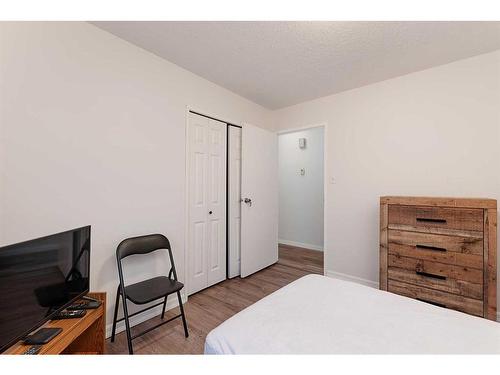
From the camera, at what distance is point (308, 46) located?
194 centimetres

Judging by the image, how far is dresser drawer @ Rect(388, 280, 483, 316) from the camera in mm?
1738

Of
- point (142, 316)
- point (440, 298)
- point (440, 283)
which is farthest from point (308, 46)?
point (142, 316)

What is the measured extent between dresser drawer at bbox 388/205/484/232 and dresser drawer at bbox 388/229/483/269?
8cm

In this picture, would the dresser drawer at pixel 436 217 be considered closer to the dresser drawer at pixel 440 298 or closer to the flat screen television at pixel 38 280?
the dresser drawer at pixel 440 298

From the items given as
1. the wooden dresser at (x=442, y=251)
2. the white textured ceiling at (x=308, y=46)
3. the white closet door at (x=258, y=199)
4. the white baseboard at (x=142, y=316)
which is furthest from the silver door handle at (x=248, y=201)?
the wooden dresser at (x=442, y=251)

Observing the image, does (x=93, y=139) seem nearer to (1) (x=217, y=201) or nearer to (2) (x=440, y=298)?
(1) (x=217, y=201)

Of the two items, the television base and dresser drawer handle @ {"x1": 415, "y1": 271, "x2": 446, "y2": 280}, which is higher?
the television base

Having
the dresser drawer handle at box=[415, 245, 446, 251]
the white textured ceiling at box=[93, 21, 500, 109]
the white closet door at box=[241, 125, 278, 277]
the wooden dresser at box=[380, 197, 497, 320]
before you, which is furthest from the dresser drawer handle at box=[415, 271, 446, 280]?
the white textured ceiling at box=[93, 21, 500, 109]

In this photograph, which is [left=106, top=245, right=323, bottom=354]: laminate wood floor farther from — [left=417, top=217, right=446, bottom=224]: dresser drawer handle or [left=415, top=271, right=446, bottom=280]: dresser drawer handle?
[left=417, top=217, right=446, bottom=224]: dresser drawer handle

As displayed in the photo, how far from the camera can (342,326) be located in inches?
39.8

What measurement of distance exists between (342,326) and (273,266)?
260cm

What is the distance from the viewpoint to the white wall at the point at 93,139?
4.55 feet

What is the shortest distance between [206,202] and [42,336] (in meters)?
1.76

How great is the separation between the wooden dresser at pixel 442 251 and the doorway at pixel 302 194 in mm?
2078
